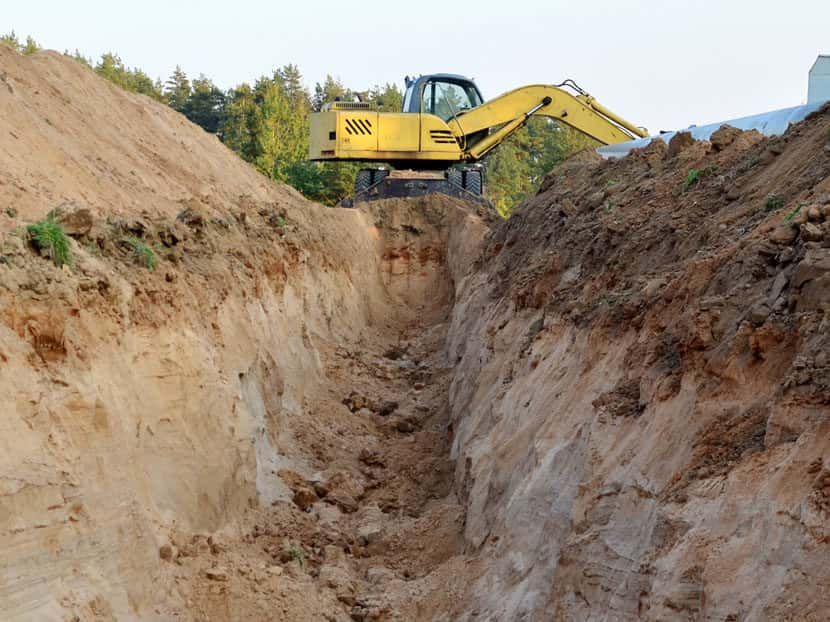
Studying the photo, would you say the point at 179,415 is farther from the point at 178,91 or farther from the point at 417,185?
the point at 178,91

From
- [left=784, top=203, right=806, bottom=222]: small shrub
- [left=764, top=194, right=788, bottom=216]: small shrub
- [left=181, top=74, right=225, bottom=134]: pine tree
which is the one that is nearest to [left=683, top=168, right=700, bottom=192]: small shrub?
[left=764, top=194, right=788, bottom=216]: small shrub

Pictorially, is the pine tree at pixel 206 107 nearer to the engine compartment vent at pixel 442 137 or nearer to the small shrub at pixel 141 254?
the engine compartment vent at pixel 442 137

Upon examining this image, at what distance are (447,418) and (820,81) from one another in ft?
24.0

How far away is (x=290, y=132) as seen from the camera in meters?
44.3

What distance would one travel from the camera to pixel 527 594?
6.60 meters

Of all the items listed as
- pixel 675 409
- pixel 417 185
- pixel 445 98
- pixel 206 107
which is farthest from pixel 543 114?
pixel 206 107

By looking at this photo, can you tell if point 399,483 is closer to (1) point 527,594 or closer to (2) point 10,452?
(1) point 527,594

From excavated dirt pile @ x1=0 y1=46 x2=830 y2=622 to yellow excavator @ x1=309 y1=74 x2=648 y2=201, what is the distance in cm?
1024

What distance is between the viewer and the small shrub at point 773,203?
24.3 ft

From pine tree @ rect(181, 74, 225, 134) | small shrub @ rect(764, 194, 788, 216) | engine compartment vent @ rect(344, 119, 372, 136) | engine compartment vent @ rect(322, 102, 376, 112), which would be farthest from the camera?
pine tree @ rect(181, 74, 225, 134)

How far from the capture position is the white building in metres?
14.1

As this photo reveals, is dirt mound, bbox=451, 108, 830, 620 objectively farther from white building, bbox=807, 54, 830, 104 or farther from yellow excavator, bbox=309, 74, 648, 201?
yellow excavator, bbox=309, 74, 648, 201

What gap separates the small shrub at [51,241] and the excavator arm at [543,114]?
18.3 m

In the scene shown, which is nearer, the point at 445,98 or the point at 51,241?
the point at 51,241
